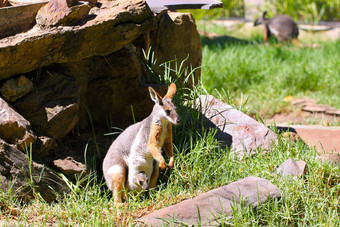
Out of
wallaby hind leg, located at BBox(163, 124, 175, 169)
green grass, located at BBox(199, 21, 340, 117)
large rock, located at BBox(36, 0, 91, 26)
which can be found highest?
large rock, located at BBox(36, 0, 91, 26)

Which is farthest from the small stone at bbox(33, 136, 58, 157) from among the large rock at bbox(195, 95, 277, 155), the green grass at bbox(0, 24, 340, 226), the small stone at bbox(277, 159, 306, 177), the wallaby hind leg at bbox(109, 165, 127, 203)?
the small stone at bbox(277, 159, 306, 177)

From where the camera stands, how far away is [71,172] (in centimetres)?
462

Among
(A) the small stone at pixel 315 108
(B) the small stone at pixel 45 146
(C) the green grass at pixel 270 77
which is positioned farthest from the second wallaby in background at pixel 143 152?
(A) the small stone at pixel 315 108

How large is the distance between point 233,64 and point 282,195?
16.8 ft

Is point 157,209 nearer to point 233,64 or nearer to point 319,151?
point 319,151

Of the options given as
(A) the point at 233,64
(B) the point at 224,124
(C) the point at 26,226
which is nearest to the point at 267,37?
(A) the point at 233,64

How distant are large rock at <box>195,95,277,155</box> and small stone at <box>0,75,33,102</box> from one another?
74.8 inches

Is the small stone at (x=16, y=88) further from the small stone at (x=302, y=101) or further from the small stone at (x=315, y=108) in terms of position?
the small stone at (x=302, y=101)

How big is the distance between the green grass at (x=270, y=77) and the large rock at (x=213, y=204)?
13.0 ft

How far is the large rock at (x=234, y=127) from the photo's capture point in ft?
16.6

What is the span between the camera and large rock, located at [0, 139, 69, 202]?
420cm

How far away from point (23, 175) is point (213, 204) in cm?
178

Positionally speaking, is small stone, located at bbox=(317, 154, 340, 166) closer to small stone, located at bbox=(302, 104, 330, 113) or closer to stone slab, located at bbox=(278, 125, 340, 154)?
stone slab, located at bbox=(278, 125, 340, 154)

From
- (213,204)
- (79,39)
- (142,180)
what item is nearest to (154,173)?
(142,180)
